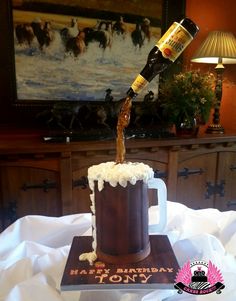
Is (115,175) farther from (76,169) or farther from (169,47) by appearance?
(76,169)

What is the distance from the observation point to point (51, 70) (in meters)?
1.73

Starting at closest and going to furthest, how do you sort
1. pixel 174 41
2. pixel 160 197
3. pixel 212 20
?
1. pixel 174 41
2. pixel 160 197
3. pixel 212 20

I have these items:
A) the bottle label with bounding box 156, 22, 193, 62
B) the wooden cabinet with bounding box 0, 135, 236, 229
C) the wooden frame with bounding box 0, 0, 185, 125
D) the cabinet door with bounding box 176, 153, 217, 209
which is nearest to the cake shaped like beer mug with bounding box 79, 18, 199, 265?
the bottle label with bounding box 156, 22, 193, 62

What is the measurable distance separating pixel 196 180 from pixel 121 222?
1.35 metres

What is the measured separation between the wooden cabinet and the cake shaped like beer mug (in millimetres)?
883

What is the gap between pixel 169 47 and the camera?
0.50 m

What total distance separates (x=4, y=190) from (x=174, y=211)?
2.89ft

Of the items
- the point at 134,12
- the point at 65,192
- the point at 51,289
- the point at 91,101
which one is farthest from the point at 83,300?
the point at 134,12

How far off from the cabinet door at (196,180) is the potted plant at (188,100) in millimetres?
224

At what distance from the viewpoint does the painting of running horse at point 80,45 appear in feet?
5.42

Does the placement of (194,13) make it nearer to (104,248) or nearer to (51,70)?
(51,70)

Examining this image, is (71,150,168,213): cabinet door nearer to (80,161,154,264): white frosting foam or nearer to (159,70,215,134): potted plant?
(159,70,215,134): potted plant

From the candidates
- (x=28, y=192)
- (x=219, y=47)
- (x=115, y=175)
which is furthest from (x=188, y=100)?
(x=115, y=175)
